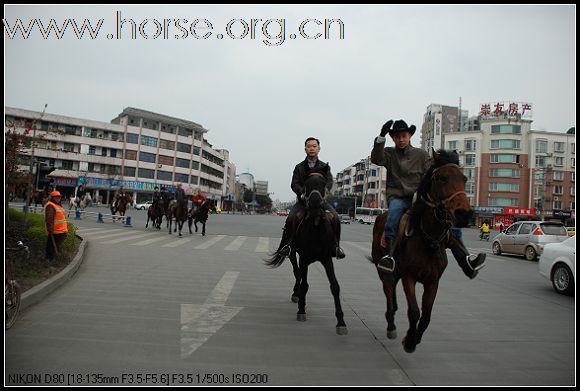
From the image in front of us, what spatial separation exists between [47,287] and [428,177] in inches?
233

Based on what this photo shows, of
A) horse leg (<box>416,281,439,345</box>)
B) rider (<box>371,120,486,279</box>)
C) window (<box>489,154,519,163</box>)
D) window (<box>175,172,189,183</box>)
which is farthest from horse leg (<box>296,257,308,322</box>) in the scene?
window (<box>175,172,189,183</box>)

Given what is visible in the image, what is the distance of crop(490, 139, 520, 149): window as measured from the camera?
70.2m

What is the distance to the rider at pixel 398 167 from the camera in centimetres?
474

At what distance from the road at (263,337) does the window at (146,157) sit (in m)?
68.1

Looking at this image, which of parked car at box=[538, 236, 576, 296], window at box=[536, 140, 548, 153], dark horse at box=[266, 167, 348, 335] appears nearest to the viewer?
dark horse at box=[266, 167, 348, 335]

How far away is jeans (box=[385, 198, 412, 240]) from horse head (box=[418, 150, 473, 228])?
20.0 inches

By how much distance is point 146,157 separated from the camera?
73750 millimetres

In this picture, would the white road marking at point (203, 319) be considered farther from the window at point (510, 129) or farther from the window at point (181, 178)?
the window at point (510, 129)

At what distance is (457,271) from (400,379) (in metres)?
8.90

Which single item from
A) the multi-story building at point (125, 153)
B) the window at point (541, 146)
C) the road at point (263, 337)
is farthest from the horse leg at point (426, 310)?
the window at point (541, 146)

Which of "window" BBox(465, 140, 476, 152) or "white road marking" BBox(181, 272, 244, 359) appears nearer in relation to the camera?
"white road marking" BBox(181, 272, 244, 359)

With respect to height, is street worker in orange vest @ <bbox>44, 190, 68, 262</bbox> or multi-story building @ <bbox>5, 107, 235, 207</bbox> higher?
multi-story building @ <bbox>5, 107, 235, 207</bbox>

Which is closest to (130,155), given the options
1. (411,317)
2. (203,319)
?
(203,319)

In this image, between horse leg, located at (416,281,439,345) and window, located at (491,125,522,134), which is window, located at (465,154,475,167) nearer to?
window, located at (491,125,522,134)
